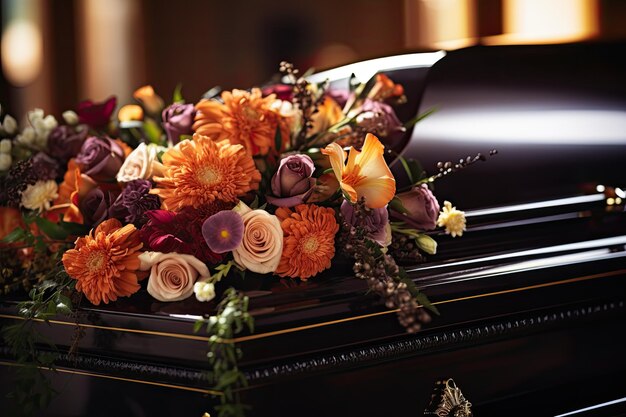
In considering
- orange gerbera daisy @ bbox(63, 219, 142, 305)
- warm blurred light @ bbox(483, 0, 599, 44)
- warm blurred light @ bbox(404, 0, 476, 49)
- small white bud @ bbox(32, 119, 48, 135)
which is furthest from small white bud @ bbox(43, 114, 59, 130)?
warm blurred light @ bbox(404, 0, 476, 49)

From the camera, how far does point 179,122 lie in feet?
5.02

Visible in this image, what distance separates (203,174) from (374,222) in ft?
0.87

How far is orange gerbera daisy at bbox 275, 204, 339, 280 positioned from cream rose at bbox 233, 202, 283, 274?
18 millimetres

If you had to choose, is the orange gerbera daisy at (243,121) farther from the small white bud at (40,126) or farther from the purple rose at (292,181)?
the small white bud at (40,126)

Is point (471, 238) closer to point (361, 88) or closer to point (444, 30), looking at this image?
point (361, 88)

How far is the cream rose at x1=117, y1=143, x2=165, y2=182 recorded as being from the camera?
1.41m

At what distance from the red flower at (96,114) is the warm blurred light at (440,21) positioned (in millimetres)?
1630

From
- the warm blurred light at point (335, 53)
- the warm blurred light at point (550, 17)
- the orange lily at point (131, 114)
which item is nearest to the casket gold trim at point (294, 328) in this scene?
the orange lily at point (131, 114)

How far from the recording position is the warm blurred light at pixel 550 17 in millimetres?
2865

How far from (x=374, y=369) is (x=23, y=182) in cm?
77

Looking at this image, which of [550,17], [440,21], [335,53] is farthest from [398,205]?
[335,53]

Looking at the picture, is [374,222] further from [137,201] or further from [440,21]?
[440,21]

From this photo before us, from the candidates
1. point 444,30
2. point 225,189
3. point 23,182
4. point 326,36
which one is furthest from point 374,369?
point 326,36

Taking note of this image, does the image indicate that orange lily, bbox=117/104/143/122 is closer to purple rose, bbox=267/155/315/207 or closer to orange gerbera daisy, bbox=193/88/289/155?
orange gerbera daisy, bbox=193/88/289/155
